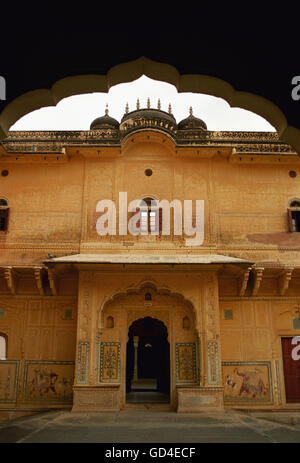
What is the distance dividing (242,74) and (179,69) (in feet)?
1.97

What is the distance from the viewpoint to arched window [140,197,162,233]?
11461 mm

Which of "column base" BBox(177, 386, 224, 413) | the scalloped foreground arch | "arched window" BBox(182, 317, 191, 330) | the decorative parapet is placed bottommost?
"column base" BBox(177, 386, 224, 413)

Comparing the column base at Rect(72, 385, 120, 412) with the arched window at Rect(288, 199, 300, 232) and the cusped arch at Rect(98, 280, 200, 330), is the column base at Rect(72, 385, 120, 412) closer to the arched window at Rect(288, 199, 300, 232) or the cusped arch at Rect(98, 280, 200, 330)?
the cusped arch at Rect(98, 280, 200, 330)

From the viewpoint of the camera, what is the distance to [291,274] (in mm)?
11086

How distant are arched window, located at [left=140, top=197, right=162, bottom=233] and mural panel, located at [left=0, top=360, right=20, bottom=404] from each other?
4858 mm

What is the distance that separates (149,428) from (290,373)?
498 cm

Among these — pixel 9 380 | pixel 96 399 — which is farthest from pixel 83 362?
pixel 9 380

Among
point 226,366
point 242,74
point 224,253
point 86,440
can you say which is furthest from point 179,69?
point 226,366

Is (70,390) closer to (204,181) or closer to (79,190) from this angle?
(79,190)

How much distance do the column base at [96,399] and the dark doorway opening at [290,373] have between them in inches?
174

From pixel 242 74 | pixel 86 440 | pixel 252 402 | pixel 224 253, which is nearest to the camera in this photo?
pixel 242 74

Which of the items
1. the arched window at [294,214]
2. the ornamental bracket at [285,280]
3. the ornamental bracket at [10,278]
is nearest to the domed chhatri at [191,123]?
the arched window at [294,214]

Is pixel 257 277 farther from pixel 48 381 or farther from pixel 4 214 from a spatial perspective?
pixel 4 214

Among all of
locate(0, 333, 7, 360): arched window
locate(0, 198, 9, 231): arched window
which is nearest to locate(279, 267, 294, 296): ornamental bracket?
locate(0, 333, 7, 360): arched window
